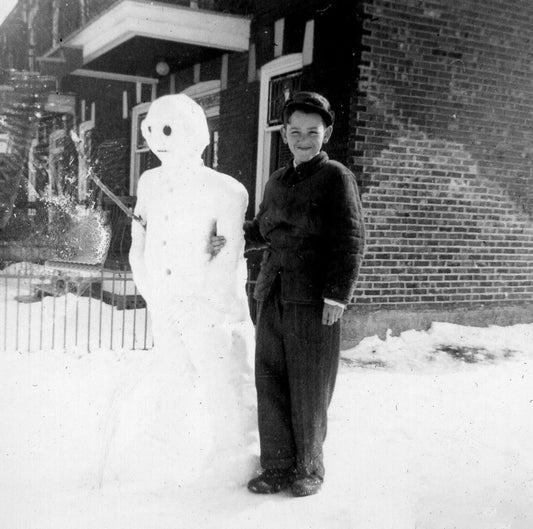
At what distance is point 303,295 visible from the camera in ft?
9.56

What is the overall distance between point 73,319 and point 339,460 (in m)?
4.84

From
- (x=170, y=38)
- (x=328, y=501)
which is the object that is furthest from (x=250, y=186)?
(x=328, y=501)

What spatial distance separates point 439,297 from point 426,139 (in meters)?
1.78

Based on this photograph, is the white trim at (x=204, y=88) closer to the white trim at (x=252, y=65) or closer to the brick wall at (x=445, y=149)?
the white trim at (x=252, y=65)

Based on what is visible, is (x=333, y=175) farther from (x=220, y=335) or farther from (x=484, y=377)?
(x=484, y=377)

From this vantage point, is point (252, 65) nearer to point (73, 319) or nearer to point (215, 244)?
point (73, 319)

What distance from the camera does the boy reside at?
9.36 ft

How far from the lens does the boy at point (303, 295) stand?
2854 mm

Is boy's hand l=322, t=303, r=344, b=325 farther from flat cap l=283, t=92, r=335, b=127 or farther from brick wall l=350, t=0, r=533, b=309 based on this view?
brick wall l=350, t=0, r=533, b=309

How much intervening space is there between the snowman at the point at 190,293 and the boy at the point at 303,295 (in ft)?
0.58

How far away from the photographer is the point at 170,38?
25.4ft

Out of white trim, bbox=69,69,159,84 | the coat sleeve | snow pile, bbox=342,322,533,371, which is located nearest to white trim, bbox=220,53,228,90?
white trim, bbox=69,69,159,84

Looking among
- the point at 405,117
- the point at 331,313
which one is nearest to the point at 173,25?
the point at 405,117

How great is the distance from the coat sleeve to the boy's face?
0.61 ft
